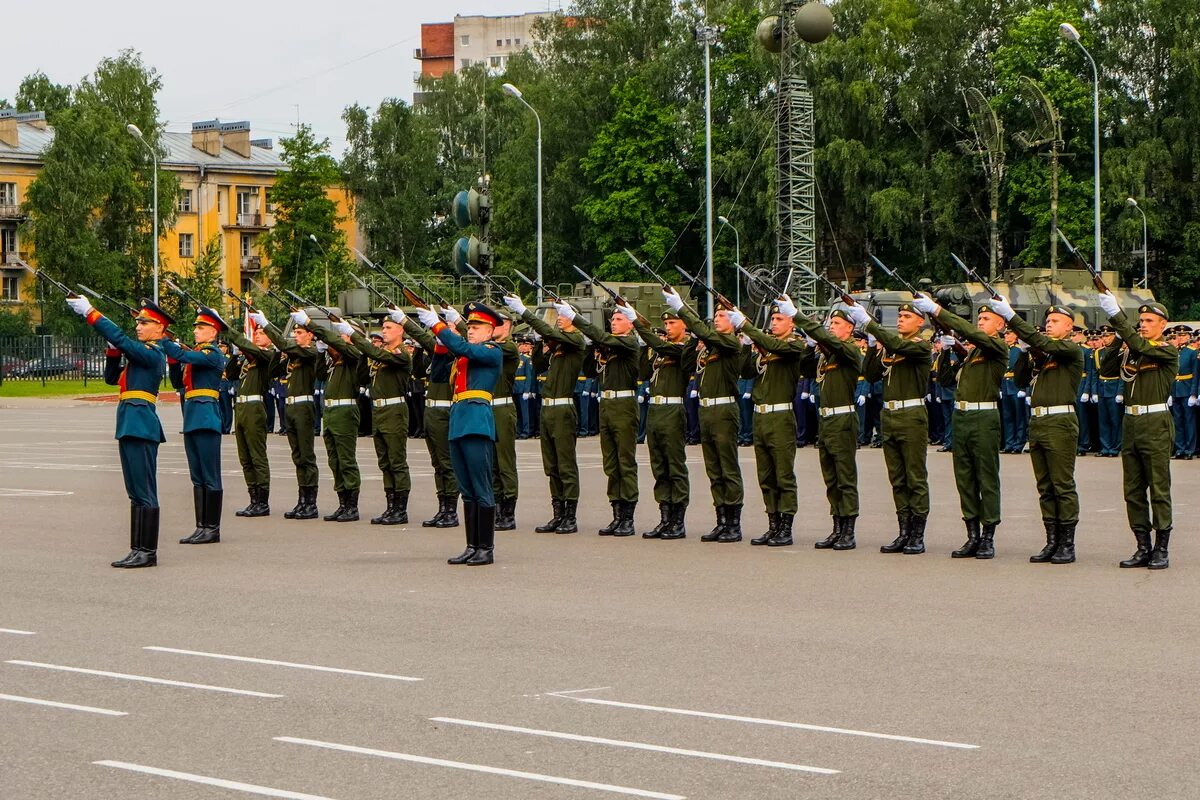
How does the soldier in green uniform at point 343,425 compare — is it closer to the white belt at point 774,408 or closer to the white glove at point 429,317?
the white glove at point 429,317

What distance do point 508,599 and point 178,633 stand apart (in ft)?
6.88

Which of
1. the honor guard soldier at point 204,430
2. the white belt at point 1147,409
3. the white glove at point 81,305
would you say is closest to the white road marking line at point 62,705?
the white glove at point 81,305

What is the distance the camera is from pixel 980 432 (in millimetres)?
13180

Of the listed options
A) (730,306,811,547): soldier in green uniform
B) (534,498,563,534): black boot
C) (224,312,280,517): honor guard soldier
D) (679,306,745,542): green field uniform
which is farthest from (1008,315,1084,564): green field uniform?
(224,312,280,517): honor guard soldier

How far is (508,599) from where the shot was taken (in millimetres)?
10922

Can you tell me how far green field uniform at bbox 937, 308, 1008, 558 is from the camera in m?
13.0

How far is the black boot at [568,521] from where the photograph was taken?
1500 cm

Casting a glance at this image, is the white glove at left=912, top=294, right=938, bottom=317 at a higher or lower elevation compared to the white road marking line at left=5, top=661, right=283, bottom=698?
higher

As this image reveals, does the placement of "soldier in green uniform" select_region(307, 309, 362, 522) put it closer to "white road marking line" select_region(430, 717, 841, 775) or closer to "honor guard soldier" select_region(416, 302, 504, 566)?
"honor guard soldier" select_region(416, 302, 504, 566)

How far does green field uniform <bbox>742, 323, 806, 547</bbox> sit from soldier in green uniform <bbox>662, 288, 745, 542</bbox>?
230 millimetres

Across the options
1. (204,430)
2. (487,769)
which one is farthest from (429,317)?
(487,769)

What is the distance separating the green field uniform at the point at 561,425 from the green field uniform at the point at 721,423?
45.8 inches

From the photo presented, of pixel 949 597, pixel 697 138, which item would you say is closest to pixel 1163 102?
pixel 697 138

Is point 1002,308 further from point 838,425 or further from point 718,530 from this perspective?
point 718,530
